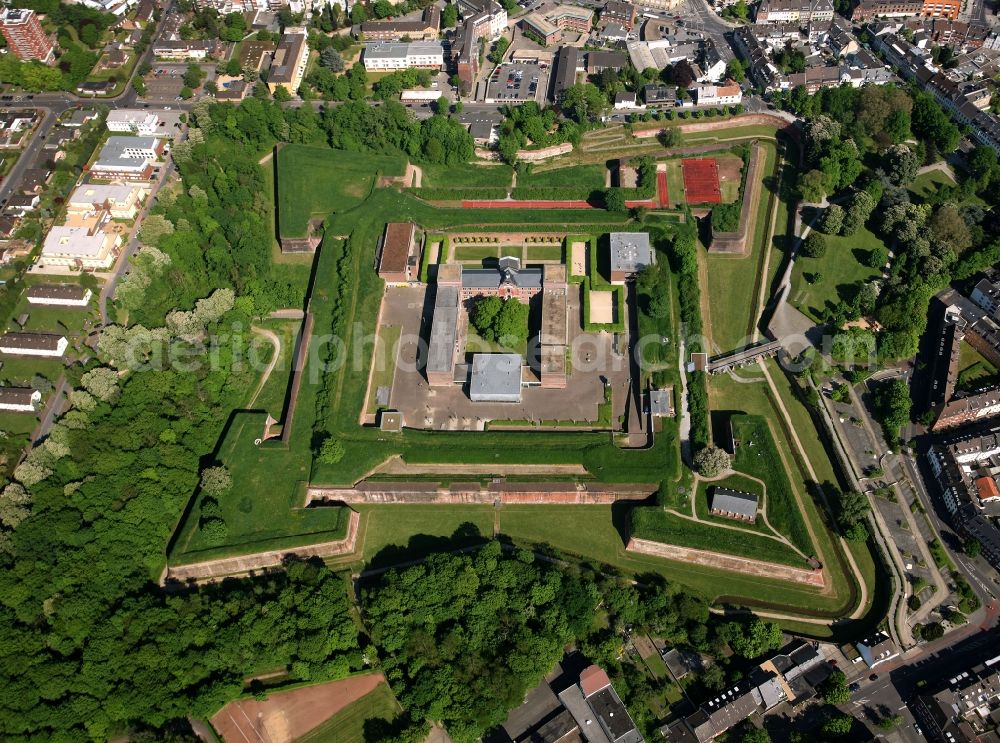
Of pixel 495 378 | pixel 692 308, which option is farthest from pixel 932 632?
pixel 495 378

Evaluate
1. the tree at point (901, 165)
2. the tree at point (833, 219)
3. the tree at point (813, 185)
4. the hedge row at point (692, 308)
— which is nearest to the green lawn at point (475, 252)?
the hedge row at point (692, 308)

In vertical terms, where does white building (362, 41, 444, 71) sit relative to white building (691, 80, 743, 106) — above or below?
below

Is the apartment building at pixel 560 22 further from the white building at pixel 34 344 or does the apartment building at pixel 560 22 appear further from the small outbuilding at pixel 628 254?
the white building at pixel 34 344

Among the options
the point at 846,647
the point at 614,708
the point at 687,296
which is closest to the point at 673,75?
the point at 687,296

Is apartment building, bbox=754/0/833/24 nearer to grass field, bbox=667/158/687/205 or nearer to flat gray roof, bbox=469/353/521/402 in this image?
grass field, bbox=667/158/687/205

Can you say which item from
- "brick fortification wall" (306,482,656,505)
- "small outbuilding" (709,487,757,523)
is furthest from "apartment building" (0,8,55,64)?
"small outbuilding" (709,487,757,523)

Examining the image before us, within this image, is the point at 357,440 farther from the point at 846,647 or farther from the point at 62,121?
the point at 62,121
